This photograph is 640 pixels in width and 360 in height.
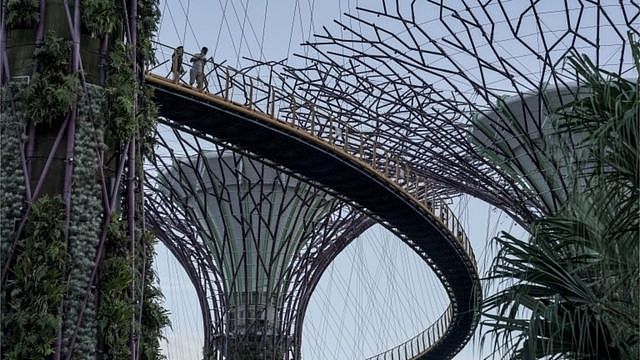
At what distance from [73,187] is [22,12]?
6.66 ft

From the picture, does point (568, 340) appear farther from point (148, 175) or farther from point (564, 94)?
point (148, 175)

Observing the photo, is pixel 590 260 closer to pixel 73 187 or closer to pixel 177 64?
pixel 73 187

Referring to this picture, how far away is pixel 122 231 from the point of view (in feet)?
34.2

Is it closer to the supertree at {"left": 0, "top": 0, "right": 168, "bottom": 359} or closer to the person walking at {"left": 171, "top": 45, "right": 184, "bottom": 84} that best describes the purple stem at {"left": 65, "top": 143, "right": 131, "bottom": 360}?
the supertree at {"left": 0, "top": 0, "right": 168, "bottom": 359}

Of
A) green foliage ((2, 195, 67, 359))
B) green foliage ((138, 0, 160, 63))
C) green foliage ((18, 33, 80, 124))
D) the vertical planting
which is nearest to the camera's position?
green foliage ((2, 195, 67, 359))

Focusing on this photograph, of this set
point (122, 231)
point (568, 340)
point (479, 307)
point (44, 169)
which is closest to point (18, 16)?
point (44, 169)

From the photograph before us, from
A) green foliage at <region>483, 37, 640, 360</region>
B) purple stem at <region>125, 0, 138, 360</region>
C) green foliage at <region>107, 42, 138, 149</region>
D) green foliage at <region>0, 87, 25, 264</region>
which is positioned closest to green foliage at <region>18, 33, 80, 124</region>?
green foliage at <region>0, 87, 25, 264</region>

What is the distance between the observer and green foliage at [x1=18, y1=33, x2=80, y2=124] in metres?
10.1

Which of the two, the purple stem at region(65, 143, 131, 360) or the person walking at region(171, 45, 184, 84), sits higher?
the person walking at region(171, 45, 184, 84)

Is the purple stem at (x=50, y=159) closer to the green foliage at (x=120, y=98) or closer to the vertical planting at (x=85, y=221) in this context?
the vertical planting at (x=85, y=221)

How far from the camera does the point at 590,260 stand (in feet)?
31.1

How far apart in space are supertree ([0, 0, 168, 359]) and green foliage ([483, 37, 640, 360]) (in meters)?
3.83

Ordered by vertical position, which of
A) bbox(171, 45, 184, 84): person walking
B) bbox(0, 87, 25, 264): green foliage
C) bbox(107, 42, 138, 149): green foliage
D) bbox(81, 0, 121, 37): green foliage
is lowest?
bbox(0, 87, 25, 264): green foliage

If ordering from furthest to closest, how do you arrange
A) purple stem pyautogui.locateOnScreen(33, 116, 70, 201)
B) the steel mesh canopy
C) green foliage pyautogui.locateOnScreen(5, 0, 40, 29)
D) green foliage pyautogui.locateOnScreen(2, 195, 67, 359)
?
the steel mesh canopy, green foliage pyautogui.locateOnScreen(5, 0, 40, 29), purple stem pyautogui.locateOnScreen(33, 116, 70, 201), green foliage pyautogui.locateOnScreen(2, 195, 67, 359)
